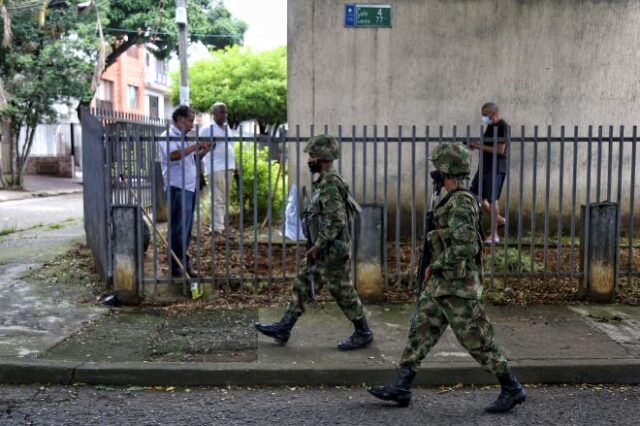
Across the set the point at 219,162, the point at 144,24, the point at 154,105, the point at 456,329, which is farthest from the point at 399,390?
the point at 154,105

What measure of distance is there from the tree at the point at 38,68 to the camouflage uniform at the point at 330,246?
1738cm

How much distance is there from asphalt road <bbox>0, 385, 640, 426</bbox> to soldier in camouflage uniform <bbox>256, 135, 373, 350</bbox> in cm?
70

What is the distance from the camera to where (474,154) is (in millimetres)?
9656

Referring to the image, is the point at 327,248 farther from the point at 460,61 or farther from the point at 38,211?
the point at 38,211

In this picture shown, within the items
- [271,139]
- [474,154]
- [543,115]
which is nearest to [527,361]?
[271,139]

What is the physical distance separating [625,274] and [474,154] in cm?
276

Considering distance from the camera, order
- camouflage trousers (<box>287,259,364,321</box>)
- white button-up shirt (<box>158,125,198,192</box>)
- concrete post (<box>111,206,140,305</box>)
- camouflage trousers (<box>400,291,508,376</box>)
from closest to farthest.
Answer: camouflage trousers (<box>400,291,508,376</box>), camouflage trousers (<box>287,259,364,321</box>), concrete post (<box>111,206,140,305</box>), white button-up shirt (<box>158,125,198,192</box>)

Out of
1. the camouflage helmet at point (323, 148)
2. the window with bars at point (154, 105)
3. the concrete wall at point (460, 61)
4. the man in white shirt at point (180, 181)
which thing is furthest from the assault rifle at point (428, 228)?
the window with bars at point (154, 105)

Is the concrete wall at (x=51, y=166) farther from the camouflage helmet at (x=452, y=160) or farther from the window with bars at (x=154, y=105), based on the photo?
the camouflage helmet at (x=452, y=160)

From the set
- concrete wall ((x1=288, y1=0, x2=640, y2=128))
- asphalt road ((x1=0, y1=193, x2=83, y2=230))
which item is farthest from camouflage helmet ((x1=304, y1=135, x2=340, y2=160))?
asphalt road ((x1=0, y1=193, x2=83, y2=230))

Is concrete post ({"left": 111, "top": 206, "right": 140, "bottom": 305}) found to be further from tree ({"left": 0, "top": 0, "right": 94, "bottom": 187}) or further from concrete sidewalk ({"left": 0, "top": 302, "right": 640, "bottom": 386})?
tree ({"left": 0, "top": 0, "right": 94, "bottom": 187})

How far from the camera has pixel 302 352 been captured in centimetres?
569

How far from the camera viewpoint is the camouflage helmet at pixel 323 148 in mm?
5465

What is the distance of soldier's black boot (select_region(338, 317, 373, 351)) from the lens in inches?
225
